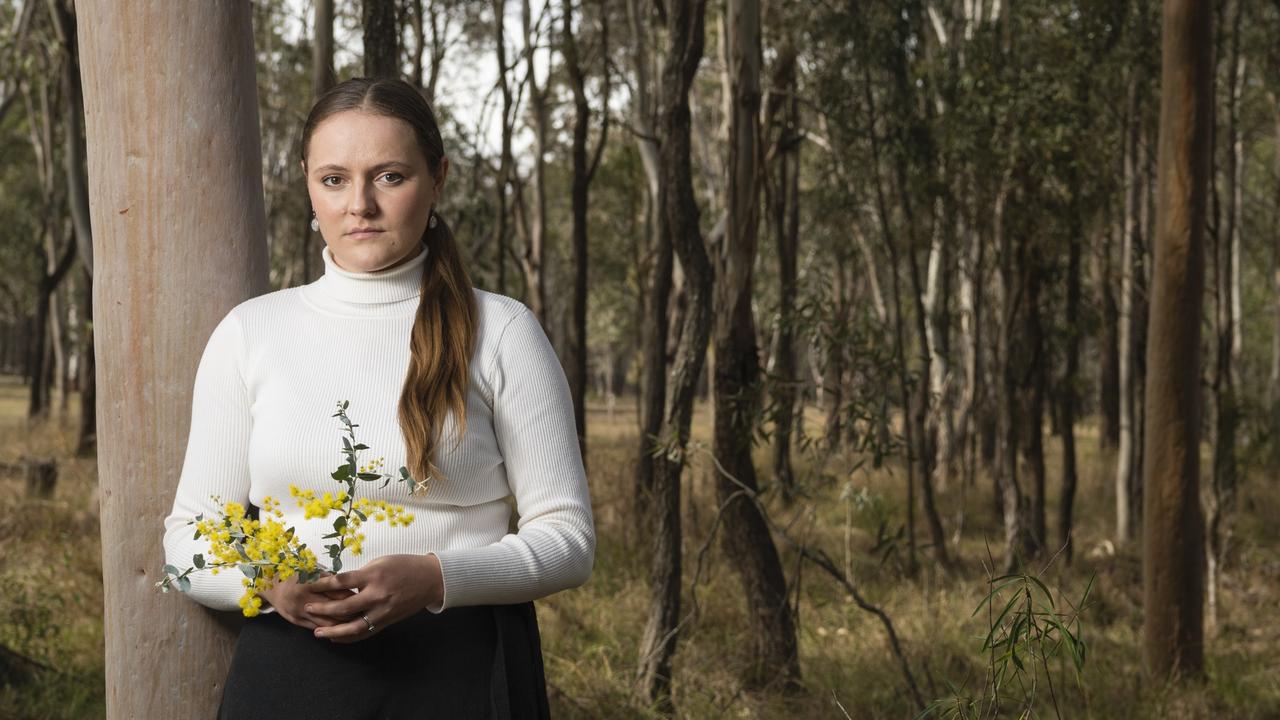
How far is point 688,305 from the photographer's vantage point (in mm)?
5043

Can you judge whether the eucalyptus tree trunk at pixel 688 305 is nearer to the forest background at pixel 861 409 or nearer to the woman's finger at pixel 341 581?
the forest background at pixel 861 409

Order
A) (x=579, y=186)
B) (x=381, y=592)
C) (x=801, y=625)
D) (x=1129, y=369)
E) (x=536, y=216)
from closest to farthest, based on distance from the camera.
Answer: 1. (x=381, y=592)
2. (x=801, y=625)
3. (x=1129, y=369)
4. (x=579, y=186)
5. (x=536, y=216)

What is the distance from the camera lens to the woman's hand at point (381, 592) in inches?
64.2

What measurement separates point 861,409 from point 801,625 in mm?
1533

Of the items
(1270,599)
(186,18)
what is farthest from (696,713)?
(1270,599)

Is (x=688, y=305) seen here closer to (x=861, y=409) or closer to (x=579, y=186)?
(x=861, y=409)

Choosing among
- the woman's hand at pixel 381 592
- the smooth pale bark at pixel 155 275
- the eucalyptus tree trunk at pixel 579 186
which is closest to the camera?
the woman's hand at pixel 381 592

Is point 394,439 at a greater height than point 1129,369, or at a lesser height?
greater

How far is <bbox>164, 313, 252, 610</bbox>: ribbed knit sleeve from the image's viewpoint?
71.0 inches

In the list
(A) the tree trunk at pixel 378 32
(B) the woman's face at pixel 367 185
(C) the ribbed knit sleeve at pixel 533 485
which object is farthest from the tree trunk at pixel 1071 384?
(B) the woman's face at pixel 367 185

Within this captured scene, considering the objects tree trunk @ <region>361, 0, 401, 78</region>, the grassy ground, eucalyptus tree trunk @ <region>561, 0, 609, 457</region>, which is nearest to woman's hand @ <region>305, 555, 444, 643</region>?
the grassy ground

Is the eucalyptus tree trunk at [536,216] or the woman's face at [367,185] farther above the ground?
the eucalyptus tree trunk at [536,216]

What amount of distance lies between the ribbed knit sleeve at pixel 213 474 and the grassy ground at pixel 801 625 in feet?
6.61

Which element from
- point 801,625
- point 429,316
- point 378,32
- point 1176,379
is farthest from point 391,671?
point 801,625
